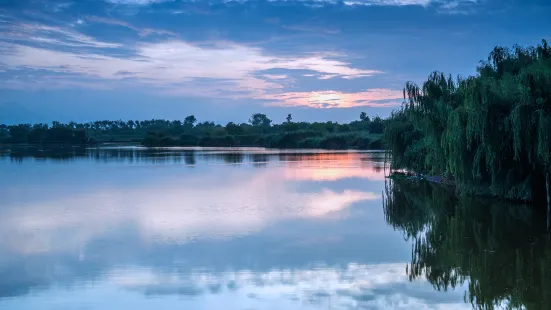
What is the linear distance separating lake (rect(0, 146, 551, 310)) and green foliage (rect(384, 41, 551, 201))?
81 centimetres

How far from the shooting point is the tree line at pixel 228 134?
73.2 meters

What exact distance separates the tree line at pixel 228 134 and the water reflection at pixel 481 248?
36.7 metres

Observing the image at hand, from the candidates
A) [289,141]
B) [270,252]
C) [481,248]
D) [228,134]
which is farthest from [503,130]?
[228,134]

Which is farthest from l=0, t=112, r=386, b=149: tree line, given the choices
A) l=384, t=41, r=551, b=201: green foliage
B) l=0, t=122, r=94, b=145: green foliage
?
l=384, t=41, r=551, b=201: green foliage

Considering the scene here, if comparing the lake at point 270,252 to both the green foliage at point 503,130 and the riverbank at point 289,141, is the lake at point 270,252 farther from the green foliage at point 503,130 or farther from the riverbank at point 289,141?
the riverbank at point 289,141

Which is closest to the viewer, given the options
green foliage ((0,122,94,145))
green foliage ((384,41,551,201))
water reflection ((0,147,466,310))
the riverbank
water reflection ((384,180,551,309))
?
water reflection ((0,147,466,310))

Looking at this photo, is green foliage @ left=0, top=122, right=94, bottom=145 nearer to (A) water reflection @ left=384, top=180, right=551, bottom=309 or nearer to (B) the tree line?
(B) the tree line

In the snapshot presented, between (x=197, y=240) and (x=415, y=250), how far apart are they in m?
4.36

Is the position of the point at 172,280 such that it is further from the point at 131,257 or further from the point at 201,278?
the point at 131,257

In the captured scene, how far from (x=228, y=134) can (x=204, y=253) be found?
95242mm

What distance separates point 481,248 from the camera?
34.8ft

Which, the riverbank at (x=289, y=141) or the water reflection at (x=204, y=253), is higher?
the riverbank at (x=289, y=141)

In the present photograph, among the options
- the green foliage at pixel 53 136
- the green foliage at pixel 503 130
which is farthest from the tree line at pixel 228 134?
the green foliage at pixel 503 130

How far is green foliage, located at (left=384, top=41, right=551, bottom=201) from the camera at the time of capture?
47.9 feet
